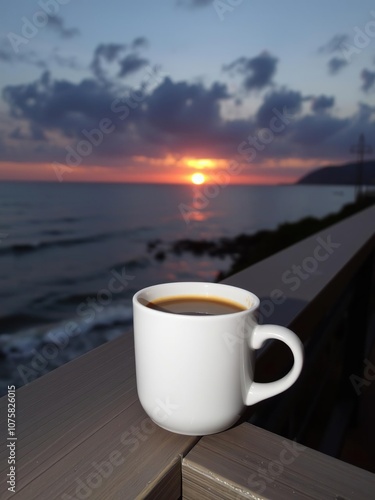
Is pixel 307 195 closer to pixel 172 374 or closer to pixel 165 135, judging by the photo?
pixel 165 135

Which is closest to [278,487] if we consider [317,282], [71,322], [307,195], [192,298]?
[192,298]

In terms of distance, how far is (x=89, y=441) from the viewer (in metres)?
0.36

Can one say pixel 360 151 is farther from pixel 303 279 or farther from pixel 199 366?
pixel 199 366

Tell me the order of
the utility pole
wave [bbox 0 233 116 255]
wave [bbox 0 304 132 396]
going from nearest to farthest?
wave [bbox 0 304 132 396] < the utility pole < wave [bbox 0 233 116 255]

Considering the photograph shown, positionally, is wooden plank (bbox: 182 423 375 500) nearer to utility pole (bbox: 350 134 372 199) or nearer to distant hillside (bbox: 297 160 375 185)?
utility pole (bbox: 350 134 372 199)

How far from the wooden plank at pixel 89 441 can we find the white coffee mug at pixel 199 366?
0.11ft

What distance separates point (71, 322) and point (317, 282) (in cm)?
929

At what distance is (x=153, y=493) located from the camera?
1.00ft

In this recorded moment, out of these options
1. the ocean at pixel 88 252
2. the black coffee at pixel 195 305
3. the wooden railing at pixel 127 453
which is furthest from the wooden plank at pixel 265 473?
the ocean at pixel 88 252

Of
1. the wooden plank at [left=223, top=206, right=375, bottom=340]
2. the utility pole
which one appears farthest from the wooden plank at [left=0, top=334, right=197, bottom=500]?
the utility pole

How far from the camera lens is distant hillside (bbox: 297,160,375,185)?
41.6 feet

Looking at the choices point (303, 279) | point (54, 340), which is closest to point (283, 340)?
point (303, 279)

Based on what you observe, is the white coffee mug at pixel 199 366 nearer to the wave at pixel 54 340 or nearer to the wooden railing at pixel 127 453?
the wooden railing at pixel 127 453

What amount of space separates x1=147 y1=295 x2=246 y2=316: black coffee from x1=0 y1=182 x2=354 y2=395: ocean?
3974 mm
